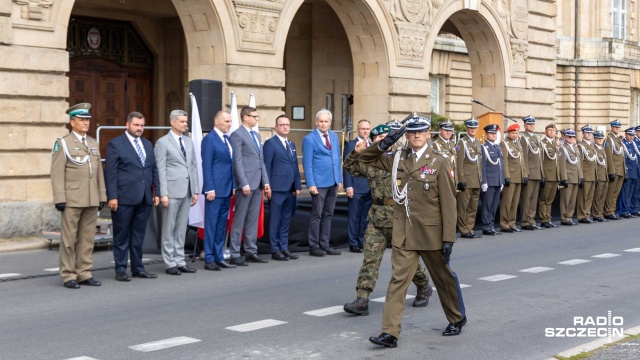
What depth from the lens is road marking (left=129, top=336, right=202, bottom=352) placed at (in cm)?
787

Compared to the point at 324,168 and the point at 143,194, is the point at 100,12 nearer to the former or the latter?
the point at 324,168

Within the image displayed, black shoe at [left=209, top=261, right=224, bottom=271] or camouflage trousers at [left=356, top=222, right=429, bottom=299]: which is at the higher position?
camouflage trousers at [left=356, top=222, right=429, bottom=299]

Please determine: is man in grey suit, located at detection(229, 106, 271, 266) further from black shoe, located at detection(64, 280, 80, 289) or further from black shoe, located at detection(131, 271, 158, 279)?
black shoe, located at detection(64, 280, 80, 289)

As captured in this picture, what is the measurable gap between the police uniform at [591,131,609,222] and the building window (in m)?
29.8

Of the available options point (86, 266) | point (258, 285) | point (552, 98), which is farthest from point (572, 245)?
point (552, 98)

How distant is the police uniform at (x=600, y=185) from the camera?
20.1 meters

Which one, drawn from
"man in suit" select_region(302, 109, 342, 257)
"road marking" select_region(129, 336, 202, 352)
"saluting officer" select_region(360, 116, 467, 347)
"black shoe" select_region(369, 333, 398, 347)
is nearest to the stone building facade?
"man in suit" select_region(302, 109, 342, 257)

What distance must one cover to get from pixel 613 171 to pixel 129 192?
1217cm

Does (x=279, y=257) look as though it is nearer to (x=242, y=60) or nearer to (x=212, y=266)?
(x=212, y=266)

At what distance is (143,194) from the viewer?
11.5 meters

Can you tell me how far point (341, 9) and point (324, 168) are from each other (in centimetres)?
809

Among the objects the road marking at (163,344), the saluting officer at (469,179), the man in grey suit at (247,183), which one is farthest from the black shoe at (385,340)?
the saluting officer at (469,179)

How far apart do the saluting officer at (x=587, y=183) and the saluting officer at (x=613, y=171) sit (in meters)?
0.72

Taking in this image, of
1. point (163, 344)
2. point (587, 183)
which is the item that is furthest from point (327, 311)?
Result: point (587, 183)
